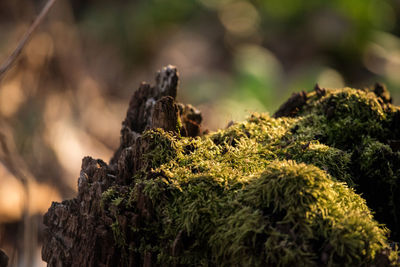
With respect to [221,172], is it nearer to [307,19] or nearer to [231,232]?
[231,232]

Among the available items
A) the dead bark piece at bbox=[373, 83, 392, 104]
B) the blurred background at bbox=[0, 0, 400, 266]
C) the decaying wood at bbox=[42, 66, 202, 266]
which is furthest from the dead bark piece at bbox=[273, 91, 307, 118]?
the blurred background at bbox=[0, 0, 400, 266]

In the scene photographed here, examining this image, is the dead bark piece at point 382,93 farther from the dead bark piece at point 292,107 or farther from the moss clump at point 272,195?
the dead bark piece at point 292,107

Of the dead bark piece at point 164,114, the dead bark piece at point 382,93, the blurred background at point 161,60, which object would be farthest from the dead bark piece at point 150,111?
the blurred background at point 161,60

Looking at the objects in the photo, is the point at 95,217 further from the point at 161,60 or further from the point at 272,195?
the point at 161,60

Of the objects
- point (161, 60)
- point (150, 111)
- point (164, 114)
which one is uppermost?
point (161, 60)

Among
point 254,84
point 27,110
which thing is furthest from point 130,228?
point 254,84

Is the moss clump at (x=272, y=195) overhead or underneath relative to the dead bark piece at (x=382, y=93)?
underneath

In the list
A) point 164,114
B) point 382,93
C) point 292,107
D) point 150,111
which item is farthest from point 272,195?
point 382,93
